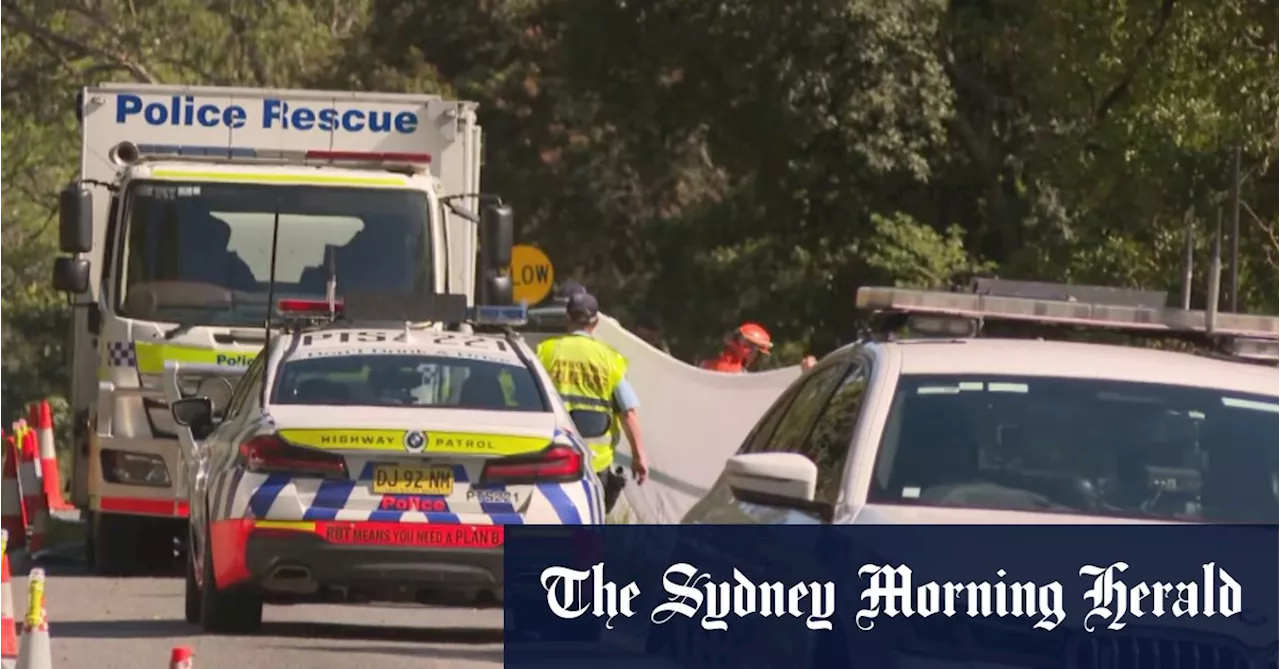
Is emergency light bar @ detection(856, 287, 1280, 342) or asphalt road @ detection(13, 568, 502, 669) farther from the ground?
emergency light bar @ detection(856, 287, 1280, 342)

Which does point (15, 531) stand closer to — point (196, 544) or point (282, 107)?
point (282, 107)

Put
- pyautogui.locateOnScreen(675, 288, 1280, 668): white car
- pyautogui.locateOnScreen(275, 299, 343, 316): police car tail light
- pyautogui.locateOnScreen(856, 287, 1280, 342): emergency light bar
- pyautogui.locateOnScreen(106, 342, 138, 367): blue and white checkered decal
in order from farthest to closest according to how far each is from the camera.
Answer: pyautogui.locateOnScreen(106, 342, 138, 367): blue and white checkered decal
pyautogui.locateOnScreen(275, 299, 343, 316): police car tail light
pyautogui.locateOnScreen(856, 287, 1280, 342): emergency light bar
pyautogui.locateOnScreen(675, 288, 1280, 668): white car

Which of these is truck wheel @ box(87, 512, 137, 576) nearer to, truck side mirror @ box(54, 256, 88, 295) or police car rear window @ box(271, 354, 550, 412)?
truck side mirror @ box(54, 256, 88, 295)

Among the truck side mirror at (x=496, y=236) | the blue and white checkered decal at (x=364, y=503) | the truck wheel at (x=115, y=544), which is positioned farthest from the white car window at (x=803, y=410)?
the truck wheel at (x=115, y=544)

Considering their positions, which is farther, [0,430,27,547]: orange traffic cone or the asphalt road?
[0,430,27,547]: orange traffic cone

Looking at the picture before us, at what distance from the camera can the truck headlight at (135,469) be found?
17.1 meters

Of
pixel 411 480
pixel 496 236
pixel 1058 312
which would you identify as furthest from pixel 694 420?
pixel 1058 312

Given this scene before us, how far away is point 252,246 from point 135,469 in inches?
62.3

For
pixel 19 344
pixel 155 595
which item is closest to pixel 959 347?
pixel 155 595

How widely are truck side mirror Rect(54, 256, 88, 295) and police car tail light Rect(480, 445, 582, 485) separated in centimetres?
554

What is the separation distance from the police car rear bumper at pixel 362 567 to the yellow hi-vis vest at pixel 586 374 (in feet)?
8.90

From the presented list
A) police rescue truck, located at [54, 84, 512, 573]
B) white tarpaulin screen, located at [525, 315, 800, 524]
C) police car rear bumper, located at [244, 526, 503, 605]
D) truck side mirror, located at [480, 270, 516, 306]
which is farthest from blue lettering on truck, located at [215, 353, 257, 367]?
police car rear bumper, located at [244, 526, 503, 605]

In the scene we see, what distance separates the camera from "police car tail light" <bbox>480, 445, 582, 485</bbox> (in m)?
12.7

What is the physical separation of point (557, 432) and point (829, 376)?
4.35 metres
